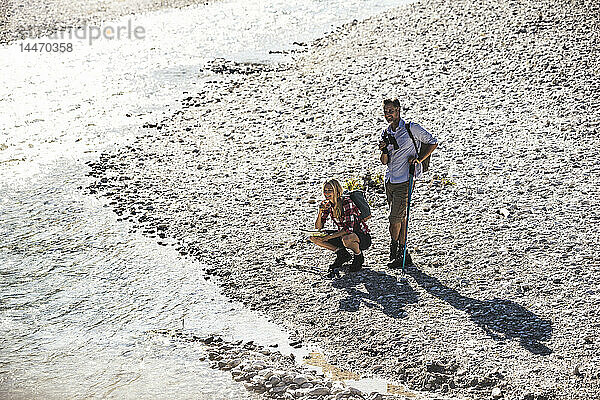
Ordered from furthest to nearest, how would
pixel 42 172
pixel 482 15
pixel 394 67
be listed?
pixel 482 15 < pixel 394 67 < pixel 42 172

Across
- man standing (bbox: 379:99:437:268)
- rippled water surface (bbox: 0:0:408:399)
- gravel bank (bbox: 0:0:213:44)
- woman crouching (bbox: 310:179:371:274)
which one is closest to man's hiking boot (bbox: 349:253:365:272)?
woman crouching (bbox: 310:179:371:274)

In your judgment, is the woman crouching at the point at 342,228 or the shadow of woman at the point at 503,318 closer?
the shadow of woman at the point at 503,318

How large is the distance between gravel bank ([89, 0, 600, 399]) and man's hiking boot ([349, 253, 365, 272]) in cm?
11

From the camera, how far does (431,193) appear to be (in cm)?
1172

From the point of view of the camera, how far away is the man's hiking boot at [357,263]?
9.52 m

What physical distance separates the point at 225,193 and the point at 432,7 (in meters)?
12.6

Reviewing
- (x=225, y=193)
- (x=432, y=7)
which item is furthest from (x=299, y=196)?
(x=432, y=7)

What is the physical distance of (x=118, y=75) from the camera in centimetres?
2109

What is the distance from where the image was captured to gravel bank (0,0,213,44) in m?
27.2

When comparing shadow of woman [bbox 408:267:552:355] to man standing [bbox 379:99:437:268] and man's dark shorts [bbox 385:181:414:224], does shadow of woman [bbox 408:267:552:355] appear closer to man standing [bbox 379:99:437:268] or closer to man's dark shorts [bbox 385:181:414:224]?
man's dark shorts [bbox 385:181:414:224]

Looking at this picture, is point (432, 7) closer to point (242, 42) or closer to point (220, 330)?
point (242, 42)
